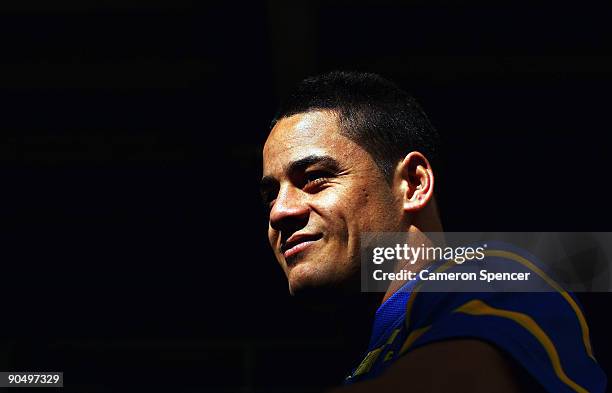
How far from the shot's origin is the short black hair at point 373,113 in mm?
1654

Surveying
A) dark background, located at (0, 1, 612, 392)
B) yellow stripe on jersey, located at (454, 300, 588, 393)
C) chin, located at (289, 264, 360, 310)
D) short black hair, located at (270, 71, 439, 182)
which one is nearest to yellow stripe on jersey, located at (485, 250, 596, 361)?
yellow stripe on jersey, located at (454, 300, 588, 393)

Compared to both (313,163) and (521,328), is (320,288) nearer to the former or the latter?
(313,163)

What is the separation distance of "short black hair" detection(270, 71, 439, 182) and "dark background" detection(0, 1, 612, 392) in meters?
1.10

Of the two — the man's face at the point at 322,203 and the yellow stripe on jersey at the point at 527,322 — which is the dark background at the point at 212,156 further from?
the yellow stripe on jersey at the point at 527,322

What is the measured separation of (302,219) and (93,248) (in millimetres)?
3510

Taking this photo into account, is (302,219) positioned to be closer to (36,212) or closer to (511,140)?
(511,140)

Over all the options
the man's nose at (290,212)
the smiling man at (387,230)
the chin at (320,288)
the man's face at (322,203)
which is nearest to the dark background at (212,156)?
the smiling man at (387,230)

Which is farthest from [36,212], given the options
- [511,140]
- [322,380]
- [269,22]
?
[511,140]

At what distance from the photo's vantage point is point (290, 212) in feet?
5.03

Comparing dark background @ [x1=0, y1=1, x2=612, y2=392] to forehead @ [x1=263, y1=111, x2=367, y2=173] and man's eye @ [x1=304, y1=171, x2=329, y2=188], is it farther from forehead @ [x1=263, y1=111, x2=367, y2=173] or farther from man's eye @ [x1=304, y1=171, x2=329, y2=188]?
man's eye @ [x1=304, y1=171, x2=329, y2=188]

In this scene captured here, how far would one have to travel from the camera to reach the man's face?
148 cm

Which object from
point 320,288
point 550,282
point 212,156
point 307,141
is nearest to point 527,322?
point 550,282

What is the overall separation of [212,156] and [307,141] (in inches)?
99.0

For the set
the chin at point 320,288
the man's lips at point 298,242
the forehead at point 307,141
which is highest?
the forehead at point 307,141
